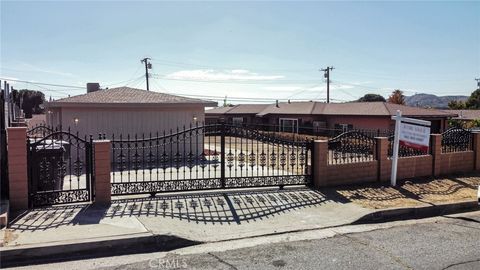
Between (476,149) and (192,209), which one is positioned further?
(476,149)

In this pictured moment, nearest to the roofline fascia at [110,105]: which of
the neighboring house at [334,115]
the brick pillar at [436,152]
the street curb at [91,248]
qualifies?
the neighboring house at [334,115]

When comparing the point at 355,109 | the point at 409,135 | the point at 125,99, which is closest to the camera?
the point at 409,135

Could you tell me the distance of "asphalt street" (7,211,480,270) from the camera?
5.51 meters

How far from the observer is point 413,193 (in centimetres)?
993

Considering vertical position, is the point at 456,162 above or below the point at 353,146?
below

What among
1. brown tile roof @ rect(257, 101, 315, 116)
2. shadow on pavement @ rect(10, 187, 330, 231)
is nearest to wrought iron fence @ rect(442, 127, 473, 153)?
shadow on pavement @ rect(10, 187, 330, 231)

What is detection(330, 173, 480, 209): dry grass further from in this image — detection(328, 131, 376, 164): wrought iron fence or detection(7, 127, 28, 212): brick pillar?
detection(7, 127, 28, 212): brick pillar

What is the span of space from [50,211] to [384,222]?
640 cm

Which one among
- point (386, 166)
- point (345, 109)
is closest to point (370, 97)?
point (345, 109)

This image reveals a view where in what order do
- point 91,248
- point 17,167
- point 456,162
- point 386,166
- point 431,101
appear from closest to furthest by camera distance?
point 91,248, point 17,167, point 386,166, point 456,162, point 431,101

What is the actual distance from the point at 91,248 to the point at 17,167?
264cm

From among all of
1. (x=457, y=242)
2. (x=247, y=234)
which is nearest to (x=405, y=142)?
(x=457, y=242)

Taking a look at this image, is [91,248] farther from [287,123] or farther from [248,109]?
[248,109]

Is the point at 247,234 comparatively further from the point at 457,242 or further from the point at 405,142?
the point at 405,142
